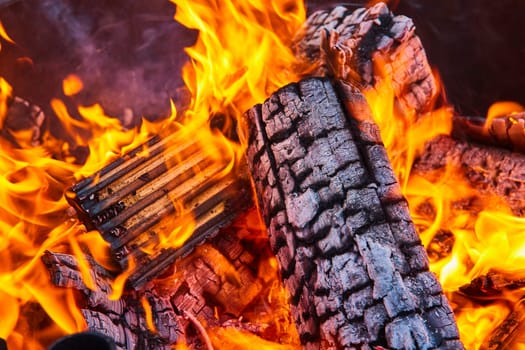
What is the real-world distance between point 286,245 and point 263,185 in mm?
319

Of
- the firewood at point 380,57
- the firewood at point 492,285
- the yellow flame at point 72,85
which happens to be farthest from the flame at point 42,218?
the firewood at point 492,285

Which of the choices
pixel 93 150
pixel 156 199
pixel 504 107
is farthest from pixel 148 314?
pixel 504 107

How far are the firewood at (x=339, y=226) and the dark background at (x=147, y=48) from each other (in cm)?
217

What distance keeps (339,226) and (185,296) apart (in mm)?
1079

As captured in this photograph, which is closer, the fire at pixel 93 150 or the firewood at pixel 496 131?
the fire at pixel 93 150

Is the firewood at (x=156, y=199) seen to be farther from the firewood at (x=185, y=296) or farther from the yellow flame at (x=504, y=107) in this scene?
the yellow flame at (x=504, y=107)

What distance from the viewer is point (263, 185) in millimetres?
2232

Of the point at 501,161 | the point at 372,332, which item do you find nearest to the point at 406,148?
the point at 501,161

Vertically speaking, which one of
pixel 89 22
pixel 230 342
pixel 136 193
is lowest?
pixel 230 342

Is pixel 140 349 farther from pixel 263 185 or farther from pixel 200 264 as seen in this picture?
pixel 263 185

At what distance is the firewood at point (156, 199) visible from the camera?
7.73 feet

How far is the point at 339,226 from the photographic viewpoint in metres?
1.87

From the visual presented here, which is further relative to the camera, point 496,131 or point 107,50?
point 107,50

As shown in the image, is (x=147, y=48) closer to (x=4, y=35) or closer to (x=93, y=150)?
(x=4, y=35)
